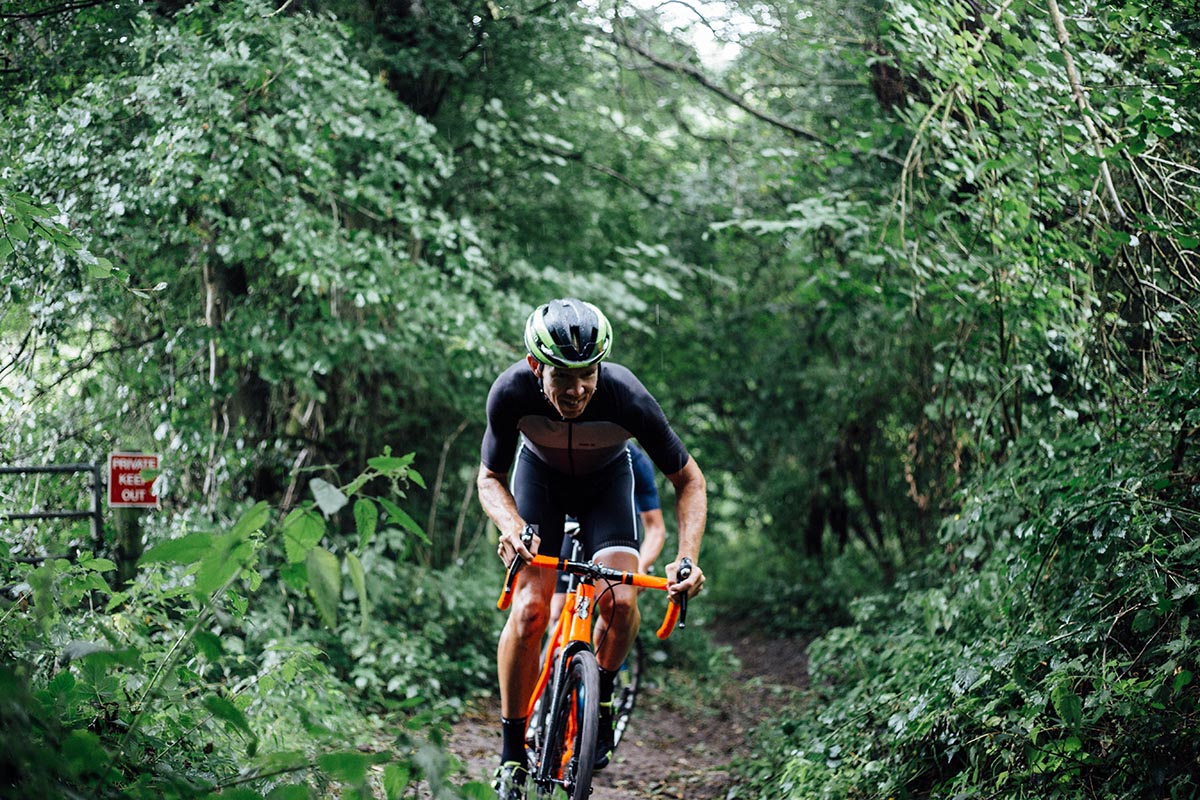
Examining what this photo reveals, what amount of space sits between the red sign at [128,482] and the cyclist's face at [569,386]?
2303 mm

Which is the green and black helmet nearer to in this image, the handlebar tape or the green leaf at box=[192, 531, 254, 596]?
the handlebar tape

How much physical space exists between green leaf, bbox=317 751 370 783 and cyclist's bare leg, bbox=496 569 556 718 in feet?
6.17

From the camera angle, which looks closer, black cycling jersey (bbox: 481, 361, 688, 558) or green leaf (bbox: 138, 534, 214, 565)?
green leaf (bbox: 138, 534, 214, 565)

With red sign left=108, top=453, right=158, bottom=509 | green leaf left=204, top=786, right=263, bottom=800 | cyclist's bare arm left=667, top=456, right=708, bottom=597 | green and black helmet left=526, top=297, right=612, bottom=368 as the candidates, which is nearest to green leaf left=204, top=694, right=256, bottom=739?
green leaf left=204, top=786, right=263, bottom=800

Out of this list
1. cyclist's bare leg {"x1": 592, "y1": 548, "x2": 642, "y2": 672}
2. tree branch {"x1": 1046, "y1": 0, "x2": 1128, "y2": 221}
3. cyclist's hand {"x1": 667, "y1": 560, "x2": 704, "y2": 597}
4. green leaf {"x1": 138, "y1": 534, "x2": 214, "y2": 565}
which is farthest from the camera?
tree branch {"x1": 1046, "y1": 0, "x2": 1128, "y2": 221}

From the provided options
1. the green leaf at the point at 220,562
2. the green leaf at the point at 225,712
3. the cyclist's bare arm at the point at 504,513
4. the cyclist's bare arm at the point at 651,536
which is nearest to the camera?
the green leaf at the point at 220,562

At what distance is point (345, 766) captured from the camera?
6.50 feet

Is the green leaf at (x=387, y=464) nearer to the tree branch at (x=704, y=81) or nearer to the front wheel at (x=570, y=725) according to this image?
the front wheel at (x=570, y=725)

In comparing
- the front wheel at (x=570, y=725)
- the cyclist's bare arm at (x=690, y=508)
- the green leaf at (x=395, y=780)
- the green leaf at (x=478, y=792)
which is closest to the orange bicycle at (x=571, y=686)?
the front wheel at (x=570, y=725)

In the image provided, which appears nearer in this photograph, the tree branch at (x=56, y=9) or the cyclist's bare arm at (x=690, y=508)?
the cyclist's bare arm at (x=690, y=508)

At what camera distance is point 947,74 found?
457cm

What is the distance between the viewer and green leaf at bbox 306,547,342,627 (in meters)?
1.95

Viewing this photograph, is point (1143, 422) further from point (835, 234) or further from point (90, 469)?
point (90, 469)

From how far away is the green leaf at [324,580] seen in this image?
1.95 meters
